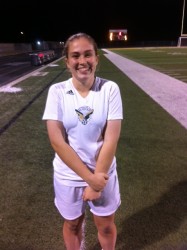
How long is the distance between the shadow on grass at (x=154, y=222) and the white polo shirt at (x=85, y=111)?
1278mm

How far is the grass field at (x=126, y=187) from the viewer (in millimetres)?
2822

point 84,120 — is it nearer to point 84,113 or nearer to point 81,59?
point 84,113

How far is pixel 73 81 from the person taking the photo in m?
1.93

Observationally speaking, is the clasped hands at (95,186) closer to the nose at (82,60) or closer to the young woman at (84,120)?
the young woman at (84,120)

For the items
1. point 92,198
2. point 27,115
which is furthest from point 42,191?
point 27,115

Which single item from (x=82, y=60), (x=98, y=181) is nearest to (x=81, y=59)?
(x=82, y=60)

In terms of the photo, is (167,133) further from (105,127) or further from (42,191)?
(105,127)

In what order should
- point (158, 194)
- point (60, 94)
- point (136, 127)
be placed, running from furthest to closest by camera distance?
point (136, 127) → point (158, 194) → point (60, 94)

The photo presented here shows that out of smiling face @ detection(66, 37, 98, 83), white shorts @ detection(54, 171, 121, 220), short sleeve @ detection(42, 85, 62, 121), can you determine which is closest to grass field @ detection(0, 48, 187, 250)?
white shorts @ detection(54, 171, 121, 220)

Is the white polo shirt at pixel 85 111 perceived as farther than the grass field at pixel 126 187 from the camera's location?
No

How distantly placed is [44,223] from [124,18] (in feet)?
312

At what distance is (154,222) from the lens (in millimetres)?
3055

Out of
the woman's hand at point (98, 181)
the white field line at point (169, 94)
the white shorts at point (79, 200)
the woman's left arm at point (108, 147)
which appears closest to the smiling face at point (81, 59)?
the woman's left arm at point (108, 147)

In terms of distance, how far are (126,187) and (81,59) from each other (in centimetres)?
225
